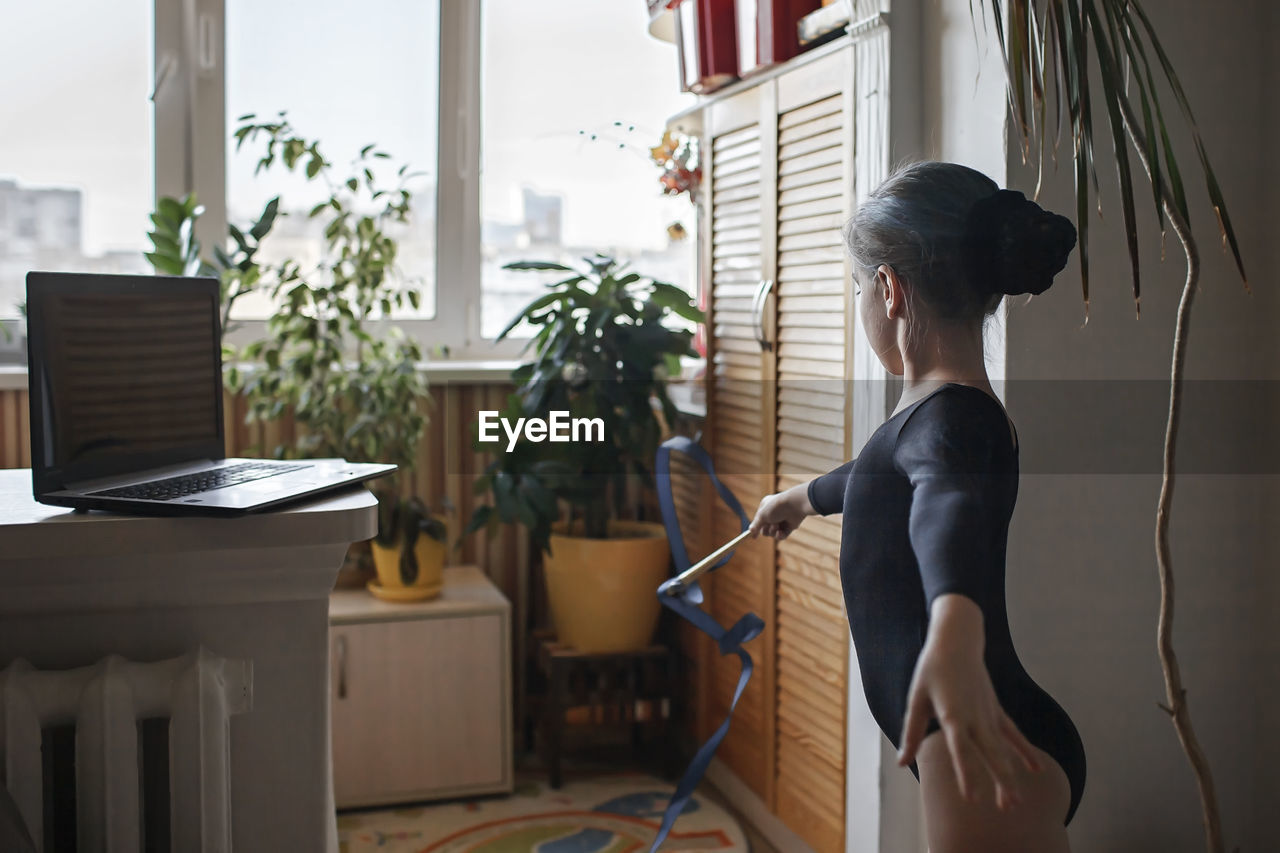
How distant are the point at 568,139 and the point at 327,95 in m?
0.62

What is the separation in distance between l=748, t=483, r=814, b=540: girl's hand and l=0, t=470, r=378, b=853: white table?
0.46 meters

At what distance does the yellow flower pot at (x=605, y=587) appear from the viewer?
2.62 metres

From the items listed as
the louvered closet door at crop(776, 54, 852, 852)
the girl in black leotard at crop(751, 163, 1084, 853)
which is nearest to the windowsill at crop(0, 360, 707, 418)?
the louvered closet door at crop(776, 54, 852, 852)

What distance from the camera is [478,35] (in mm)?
2969

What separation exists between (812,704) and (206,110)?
1964 millimetres

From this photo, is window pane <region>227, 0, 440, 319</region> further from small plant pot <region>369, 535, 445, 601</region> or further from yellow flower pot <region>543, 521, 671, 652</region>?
yellow flower pot <region>543, 521, 671, 652</region>

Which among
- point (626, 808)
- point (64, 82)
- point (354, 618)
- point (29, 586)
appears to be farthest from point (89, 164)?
point (626, 808)

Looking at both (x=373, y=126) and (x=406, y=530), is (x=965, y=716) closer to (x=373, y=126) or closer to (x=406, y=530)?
(x=406, y=530)

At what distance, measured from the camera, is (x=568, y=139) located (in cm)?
305

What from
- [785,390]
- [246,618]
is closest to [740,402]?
[785,390]

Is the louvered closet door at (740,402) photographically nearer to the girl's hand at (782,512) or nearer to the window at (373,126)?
the window at (373,126)

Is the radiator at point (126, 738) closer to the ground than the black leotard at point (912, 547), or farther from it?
closer to the ground

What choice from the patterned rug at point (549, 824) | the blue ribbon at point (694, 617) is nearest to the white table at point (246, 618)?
the blue ribbon at point (694, 617)

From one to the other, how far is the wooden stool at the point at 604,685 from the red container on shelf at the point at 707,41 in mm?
1291
